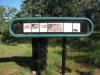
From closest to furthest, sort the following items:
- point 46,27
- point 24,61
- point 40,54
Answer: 1. point 46,27
2. point 40,54
3. point 24,61

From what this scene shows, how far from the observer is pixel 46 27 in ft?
21.9

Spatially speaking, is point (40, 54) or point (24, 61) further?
point (24, 61)

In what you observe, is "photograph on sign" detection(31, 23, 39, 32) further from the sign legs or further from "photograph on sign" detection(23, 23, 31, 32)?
the sign legs

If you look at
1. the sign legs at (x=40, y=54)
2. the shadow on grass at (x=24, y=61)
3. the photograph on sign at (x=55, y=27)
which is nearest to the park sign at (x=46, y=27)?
the photograph on sign at (x=55, y=27)

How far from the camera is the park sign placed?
263 inches

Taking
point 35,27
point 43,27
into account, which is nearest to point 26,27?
point 35,27

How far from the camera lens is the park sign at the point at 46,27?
6.68 metres

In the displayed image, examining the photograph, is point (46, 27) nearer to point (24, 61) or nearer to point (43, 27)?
point (43, 27)

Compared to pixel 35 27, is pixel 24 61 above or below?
below

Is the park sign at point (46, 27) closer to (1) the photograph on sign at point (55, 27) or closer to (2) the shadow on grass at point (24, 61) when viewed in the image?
(1) the photograph on sign at point (55, 27)

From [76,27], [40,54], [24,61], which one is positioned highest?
[76,27]

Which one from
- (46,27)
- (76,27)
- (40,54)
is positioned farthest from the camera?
(40,54)

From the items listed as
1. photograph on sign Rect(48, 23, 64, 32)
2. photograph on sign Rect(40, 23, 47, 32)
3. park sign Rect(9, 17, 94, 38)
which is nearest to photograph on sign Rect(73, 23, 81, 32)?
park sign Rect(9, 17, 94, 38)

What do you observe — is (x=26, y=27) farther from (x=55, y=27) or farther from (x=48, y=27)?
(x=55, y=27)
